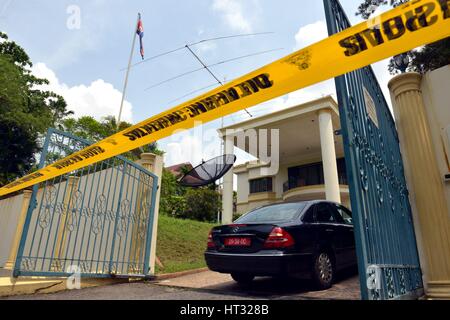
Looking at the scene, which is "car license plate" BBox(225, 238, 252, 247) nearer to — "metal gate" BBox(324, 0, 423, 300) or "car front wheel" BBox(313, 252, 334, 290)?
"car front wheel" BBox(313, 252, 334, 290)

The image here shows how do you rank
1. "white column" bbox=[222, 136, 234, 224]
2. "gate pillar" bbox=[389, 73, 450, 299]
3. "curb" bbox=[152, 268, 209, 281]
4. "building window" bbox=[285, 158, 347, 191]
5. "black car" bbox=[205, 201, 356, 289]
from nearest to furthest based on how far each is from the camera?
Answer: "gate pillar" bbox=[389, 73, 450, 299], "black car" bbox=[205, 201, 356, 289], "curb" bbox=[152, 268, 209, 281], "white column" bbox=[222, 136, 234, 224], "building window" bbox=[285, 158, 347, 191]

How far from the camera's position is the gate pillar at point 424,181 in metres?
3.61

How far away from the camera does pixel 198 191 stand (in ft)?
73.9

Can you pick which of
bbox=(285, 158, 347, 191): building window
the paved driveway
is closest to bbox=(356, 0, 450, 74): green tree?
bbox=(285, 158, 347, 191): building window

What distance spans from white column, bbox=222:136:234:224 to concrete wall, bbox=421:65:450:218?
1167cm

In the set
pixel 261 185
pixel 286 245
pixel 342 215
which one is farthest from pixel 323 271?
pixel 261 185

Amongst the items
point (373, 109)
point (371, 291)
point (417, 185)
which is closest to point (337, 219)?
point (417, 185)

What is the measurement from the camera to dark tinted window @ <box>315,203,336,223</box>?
4630 millimetres

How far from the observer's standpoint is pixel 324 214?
479 centimetres

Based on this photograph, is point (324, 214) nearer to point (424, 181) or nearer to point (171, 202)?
point (424, 181)

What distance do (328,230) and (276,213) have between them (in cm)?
85

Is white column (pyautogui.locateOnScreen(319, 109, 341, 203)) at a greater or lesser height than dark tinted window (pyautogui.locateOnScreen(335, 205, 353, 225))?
greater

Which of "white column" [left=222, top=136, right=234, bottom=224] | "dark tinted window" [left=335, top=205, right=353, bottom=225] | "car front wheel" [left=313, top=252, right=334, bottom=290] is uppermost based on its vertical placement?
"white column" [left=222, top=136, right=234, bottom=224]

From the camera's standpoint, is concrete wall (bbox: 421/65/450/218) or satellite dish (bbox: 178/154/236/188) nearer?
concrete wall (bbox: 421/65/450/218)
